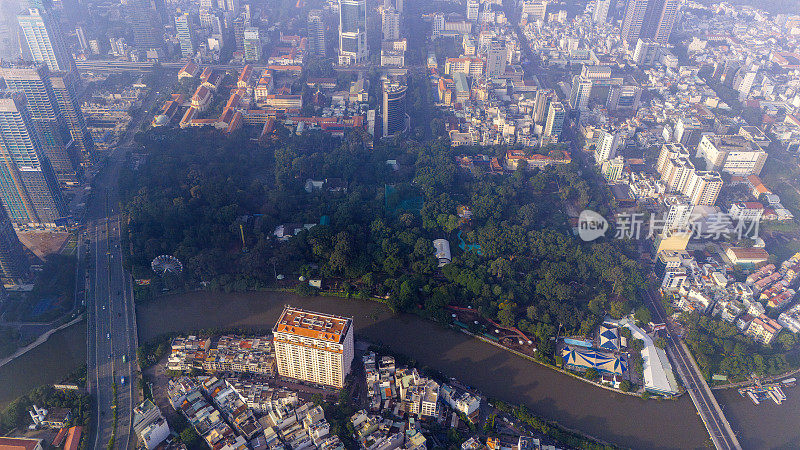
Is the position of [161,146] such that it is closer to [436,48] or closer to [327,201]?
[327,201]

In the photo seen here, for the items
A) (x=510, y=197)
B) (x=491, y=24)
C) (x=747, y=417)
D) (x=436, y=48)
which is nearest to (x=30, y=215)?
(x=510, y=197)

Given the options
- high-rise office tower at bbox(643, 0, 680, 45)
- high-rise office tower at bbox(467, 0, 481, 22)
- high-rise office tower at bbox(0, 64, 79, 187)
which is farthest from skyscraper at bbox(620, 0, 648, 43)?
high-rise office tower at bbox(0, 64, 79, 187)

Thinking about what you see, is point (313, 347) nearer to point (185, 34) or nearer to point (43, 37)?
point (43, 37)

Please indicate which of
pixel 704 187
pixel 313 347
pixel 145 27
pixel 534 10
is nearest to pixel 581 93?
pixel 704 187

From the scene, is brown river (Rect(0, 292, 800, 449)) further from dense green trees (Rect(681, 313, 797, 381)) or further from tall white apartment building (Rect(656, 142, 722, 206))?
tall white apartment building (Rect(656, 142, 722, 206))

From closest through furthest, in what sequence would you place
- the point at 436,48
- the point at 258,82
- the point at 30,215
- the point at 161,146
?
the point at 30,215 → the point at 161,146 → the point at 258,82 → the point at 436,48

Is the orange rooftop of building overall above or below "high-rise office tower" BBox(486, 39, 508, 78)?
below
